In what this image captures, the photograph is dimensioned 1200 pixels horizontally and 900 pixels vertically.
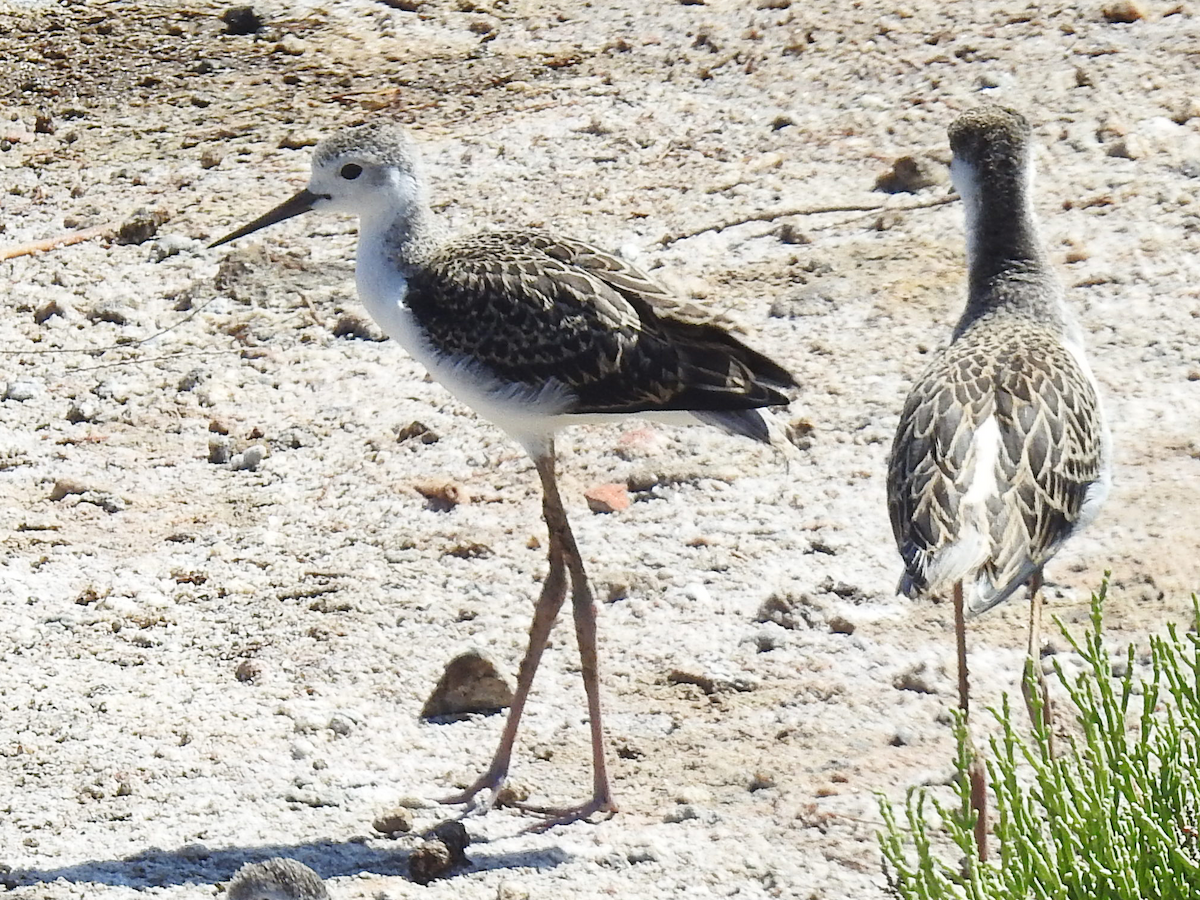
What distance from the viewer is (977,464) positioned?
17.2 ft

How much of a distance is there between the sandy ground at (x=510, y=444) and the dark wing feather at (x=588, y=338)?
0.93 metres

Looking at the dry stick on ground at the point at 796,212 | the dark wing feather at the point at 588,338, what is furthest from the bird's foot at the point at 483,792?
the dry stick on ground at the point at 796,212

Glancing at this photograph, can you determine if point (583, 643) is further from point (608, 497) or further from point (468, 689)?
point (608, 497)

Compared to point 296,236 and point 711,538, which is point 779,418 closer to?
point 711,538

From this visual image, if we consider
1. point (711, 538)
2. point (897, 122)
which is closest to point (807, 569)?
point (711, 538)

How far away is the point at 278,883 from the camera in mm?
4578

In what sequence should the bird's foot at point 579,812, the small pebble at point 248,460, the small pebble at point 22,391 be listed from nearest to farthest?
the bird's foot at point 579,812 < the small pebble at point 248,460 < the small pebble at point 22,391

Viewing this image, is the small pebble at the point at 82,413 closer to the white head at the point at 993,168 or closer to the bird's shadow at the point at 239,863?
the bird's shadow at the point at 239,863

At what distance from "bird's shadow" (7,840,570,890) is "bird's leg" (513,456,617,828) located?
186mm

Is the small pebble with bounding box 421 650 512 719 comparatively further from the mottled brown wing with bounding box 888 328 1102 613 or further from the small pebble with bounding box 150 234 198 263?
the small pebble with bounding box 150 234 198 263

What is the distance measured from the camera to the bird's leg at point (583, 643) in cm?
542

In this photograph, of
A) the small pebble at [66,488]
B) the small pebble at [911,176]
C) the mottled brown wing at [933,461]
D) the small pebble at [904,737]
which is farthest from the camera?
the small pebble at [911,176]

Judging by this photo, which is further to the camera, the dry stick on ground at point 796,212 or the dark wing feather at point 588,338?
the dry stick on ground at point 796,212

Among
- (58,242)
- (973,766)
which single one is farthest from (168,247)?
(973,766)
